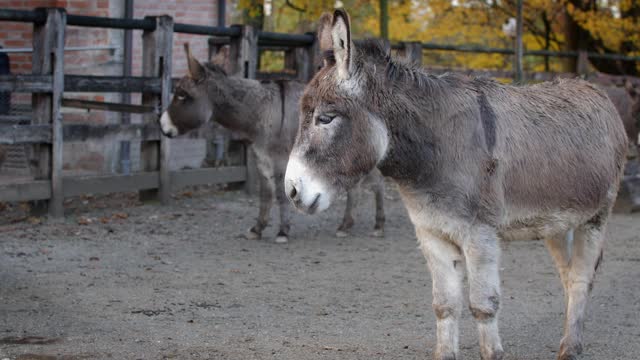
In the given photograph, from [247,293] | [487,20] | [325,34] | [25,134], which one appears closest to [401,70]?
[325,34]

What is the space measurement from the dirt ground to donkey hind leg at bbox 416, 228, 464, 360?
0.50m

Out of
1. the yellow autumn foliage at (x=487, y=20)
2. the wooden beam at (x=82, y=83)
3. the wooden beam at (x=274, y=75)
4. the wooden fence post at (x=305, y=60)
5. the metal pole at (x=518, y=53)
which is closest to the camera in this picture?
the wooden beam at (x=82, y=83)

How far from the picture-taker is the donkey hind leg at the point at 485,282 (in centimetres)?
464

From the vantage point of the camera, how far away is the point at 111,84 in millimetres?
10492

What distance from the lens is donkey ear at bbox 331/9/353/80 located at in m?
4.32

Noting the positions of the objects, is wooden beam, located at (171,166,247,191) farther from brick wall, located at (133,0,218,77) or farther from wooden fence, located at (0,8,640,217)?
brick wall, located at (133,0,218,77)

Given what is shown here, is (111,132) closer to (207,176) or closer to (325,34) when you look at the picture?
(207,176)

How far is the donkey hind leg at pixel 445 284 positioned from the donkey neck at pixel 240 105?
4939 millimetres

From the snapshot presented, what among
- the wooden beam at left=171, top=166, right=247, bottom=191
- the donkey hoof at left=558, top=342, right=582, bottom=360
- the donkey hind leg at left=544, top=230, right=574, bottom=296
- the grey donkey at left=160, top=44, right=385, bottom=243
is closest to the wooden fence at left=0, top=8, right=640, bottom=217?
the wooden beam at left=171, top=166, right=247, bottom=191

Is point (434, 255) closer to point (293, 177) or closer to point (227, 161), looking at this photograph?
point (293, 177)

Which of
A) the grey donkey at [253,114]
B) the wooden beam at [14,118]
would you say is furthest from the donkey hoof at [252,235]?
the wooden beam at [14,118]

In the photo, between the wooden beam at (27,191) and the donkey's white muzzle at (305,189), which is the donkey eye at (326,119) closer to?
the donkey's white muzzle at (305,189)

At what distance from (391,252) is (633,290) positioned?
241 centimetres

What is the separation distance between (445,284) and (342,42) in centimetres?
139
